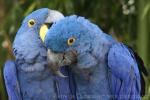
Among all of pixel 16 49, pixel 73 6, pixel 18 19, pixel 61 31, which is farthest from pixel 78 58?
pixel 18 19

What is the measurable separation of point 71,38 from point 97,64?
7.4 inches

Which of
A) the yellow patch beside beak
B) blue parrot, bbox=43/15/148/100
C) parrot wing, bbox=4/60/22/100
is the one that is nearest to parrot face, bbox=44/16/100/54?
blue parrot, bbox=43/15/148/100

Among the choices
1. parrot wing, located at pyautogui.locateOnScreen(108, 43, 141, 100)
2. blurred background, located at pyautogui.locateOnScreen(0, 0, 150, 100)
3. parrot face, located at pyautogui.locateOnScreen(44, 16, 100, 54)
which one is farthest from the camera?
blurred background, located at pyautogui.locateOnScreen(0, 0, 150, 100)

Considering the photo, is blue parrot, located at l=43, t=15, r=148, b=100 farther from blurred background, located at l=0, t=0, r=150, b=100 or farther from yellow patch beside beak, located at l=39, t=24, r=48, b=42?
blurred background, located at l=0, t=0, r=150, b=100

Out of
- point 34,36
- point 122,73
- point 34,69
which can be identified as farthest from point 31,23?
point 122,73

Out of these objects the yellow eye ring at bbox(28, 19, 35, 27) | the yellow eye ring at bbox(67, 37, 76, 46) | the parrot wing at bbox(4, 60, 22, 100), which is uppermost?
the yellow eye ring at bbox(28, 19, 35, 27)

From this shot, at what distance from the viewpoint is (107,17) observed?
3.24 meters

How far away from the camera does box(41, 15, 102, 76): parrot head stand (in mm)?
2082

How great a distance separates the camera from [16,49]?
7.37 ft

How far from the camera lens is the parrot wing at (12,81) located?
89.7 inches

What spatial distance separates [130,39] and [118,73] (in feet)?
3.10

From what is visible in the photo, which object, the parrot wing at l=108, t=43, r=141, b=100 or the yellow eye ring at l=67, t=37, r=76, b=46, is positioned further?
the parrot wing at l=108, t=43, r=141, b=100

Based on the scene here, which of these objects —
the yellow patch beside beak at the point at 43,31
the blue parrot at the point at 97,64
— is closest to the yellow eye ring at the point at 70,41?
the blue parrot at the point at 97,64

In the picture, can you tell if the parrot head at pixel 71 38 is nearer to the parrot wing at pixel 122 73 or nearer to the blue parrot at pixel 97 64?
the blue parrot at pixel 97 64
